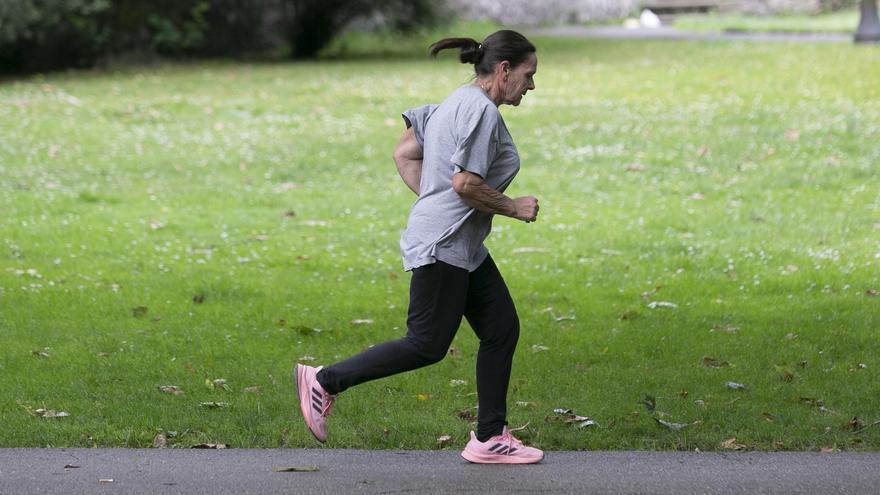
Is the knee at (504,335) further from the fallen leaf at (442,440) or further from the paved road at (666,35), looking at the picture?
the paved road at (666,35)

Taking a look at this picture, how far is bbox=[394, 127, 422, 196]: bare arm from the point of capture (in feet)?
17.8

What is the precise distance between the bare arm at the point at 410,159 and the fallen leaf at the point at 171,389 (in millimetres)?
2013

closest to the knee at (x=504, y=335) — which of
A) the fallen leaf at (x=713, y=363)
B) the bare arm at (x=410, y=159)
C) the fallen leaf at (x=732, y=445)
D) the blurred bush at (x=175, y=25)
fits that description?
the bare arm at (x=410, y=159)

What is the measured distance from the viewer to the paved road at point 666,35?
3041 centimetres

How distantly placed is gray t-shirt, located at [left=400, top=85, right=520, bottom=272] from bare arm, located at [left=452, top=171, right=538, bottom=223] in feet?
0.13

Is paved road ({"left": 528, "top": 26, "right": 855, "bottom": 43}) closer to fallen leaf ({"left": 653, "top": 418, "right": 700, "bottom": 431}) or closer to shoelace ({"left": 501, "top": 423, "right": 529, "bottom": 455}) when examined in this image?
fallen leaf ({"left": 653, "top": 418, "right": 700, "bottom": 431})

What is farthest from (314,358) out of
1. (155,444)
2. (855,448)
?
(855,448)

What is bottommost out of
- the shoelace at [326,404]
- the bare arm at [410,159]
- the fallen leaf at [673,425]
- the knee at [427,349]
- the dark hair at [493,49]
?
the fallen leaf at [673,425]

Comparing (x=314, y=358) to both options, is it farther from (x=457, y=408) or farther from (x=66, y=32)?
(x=66, y=32)

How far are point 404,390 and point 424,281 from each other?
165 cm

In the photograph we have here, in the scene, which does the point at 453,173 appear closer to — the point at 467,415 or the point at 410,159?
the point at 410,159

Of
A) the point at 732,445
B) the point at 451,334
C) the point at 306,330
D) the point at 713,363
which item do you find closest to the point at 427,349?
the point at 451,334

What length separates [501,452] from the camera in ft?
18.2

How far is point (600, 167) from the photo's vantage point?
48.1ft
